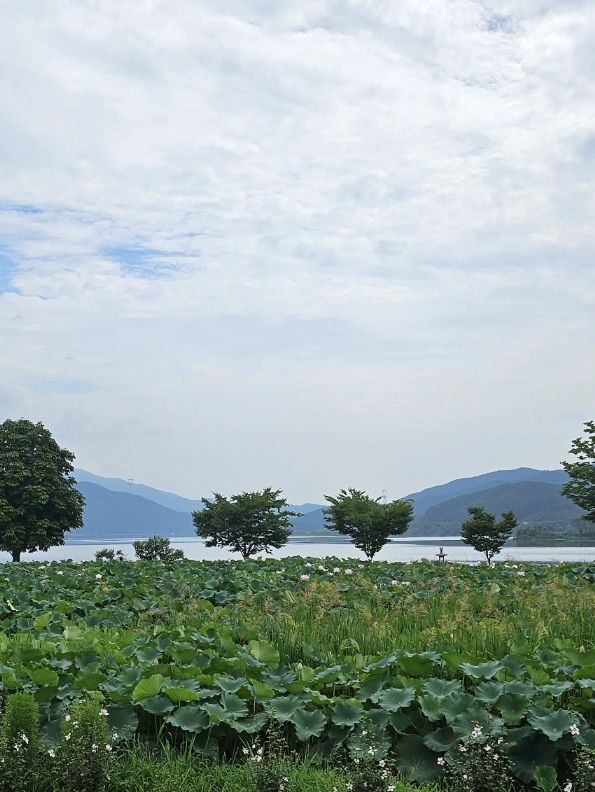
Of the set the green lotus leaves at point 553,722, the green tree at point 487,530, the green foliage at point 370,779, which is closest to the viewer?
the green foliage at point 370,779

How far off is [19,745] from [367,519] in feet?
103

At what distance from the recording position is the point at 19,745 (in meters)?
4.49

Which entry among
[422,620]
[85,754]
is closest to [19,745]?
[85,754]

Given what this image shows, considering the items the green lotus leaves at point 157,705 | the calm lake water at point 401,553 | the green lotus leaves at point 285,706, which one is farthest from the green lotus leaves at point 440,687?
the calm lake water at point 401,553

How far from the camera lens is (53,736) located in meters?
4.91

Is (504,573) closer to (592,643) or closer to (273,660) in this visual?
(592,643)

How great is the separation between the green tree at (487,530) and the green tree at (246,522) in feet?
41.4

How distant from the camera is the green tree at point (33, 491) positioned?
31.5 meters

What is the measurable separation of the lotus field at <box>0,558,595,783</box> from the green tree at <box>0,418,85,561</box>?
23.7 metres

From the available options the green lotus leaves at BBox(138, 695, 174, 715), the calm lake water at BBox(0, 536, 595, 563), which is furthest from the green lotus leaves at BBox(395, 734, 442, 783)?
the calm lake water at BBox(0, 536, 595, 563)

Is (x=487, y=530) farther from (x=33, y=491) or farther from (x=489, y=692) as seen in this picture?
(x=489, y=692)

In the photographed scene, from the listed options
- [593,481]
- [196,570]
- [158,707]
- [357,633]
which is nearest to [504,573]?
[196,570]

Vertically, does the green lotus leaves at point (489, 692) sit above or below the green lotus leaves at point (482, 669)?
below

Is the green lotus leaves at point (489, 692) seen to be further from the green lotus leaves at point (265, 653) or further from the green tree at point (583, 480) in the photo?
the green tree at point (583, 480)
